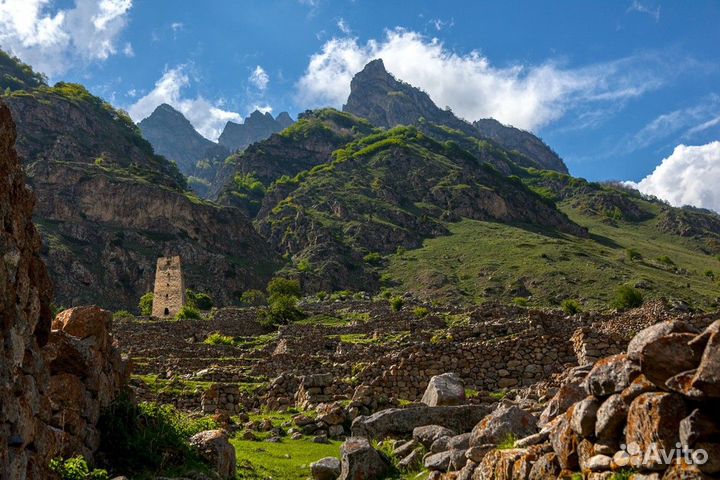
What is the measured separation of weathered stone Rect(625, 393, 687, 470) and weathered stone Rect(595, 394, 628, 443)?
20 cm

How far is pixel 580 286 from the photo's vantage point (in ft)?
271

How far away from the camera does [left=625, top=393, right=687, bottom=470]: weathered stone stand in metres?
5.62

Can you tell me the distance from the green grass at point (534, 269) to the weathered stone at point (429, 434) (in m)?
56.9

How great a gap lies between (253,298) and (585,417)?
90422 millimetres

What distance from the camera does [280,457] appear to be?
1297 cm

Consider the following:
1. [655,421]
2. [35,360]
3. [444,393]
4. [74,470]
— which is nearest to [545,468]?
[655,421]

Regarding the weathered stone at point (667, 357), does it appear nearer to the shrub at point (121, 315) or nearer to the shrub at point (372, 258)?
the shrub at point (121, 315)

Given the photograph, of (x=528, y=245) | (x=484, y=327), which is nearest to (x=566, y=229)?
(x=528, y=245)

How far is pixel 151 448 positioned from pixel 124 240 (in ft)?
365

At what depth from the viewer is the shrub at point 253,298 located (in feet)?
308

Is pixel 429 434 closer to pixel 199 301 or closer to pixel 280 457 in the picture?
pixel 280 457

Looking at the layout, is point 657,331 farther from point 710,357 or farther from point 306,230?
point 306,230

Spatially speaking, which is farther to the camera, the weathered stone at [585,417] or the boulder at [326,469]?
the boulder at [326,469]

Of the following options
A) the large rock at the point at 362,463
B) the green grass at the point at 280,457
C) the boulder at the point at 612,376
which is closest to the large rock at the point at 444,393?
the green grass at the point at 280,457
